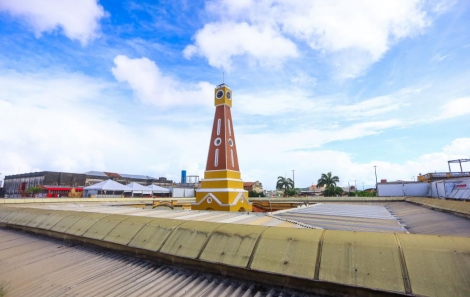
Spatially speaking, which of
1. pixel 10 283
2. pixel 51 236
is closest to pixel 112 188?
pixel 51 236

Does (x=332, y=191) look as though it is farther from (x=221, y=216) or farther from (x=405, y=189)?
(x=221, y=216)

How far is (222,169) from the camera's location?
2505 cm

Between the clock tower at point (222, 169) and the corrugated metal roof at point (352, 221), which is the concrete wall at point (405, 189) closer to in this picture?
the clock tower at point (222, 169)

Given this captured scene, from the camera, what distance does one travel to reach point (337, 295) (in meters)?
3.77

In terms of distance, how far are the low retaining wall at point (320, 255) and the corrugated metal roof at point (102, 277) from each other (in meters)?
0.24

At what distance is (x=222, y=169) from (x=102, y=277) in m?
19.9

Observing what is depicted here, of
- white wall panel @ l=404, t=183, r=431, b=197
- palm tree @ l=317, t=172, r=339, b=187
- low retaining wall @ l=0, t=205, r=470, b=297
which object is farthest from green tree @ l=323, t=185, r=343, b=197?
low retaining wall @ l=0, t=205, r=470, b=297

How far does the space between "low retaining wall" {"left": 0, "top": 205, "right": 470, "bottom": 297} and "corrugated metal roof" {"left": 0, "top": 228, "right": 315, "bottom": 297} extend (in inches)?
9.5

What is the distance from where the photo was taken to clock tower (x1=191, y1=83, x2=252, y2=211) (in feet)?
80.1

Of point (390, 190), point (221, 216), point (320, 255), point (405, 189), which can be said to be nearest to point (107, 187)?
point (221, 216)

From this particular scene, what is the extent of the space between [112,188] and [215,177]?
890 inches

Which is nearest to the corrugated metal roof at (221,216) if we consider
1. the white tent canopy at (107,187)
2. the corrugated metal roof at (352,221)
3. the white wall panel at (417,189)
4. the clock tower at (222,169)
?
the corrugated metal roof at (352,221)

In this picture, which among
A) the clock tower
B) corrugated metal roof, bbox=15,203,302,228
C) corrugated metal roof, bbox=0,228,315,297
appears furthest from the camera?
the clock tower

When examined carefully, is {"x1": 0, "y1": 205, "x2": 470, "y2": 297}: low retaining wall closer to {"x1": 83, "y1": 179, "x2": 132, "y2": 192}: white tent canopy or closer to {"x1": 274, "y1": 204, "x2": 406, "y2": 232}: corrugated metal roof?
{"x1": 274, "y1": 204, "x2": 406, "y2": 232}: corrugated metal roof
